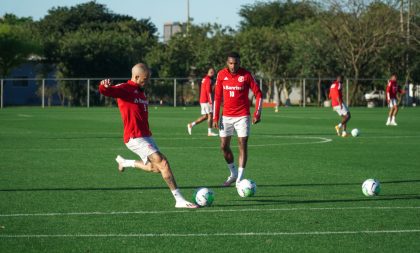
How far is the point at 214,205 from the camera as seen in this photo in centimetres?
1175

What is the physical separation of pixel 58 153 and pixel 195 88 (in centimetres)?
5113

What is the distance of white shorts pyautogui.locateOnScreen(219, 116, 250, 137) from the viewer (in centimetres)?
1462

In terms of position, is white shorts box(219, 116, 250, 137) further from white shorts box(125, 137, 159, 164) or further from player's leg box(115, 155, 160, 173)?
white shorts box(125, 137, 159, 164)

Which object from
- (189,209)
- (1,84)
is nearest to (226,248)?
(189,209)

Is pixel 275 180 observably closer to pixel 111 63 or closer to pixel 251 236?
pixel 251 236

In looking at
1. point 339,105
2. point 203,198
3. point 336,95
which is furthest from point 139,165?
point 336,95

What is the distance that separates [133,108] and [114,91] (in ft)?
1.52

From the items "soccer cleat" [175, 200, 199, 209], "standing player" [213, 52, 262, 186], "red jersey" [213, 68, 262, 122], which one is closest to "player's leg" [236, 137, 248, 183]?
"standing player" [213, 52, 262, 186]

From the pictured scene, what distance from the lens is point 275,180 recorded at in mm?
15008

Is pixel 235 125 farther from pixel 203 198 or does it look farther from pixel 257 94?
pixel 203 198

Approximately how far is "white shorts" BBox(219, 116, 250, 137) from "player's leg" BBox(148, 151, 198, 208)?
320 cm

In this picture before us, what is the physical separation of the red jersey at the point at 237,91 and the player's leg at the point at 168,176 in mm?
3354

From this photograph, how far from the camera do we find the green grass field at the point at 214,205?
8.98 metres

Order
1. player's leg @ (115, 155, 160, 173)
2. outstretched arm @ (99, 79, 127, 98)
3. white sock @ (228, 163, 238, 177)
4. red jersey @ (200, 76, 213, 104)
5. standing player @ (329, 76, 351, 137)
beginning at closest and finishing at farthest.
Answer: outstretched arm @ (99, 79, 127, 98) → player's leg @ (115, 155, 160, 173) → white sock @ (228, 163, 238, 177) → red jersey @ (200, 76, 213, 104) → standing player @ (329, 76, 351, 137)
